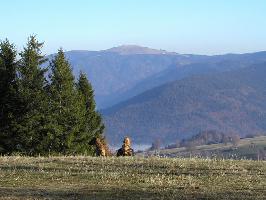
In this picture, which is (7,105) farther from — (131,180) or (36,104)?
(131,180)

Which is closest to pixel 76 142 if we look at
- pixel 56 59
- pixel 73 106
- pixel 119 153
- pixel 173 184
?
pixel 73 106

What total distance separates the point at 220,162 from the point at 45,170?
7716 millimetres

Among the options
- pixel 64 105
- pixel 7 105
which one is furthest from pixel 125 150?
pixel 64 105

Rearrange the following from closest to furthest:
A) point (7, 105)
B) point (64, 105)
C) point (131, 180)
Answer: point (131, 180)
point (7, 105)
point (64, 105)

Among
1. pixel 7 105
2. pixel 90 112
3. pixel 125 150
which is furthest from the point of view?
pixel 90 112

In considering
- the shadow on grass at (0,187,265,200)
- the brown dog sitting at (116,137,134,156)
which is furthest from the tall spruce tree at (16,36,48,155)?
the shadow on grass at (0,187,265,200)

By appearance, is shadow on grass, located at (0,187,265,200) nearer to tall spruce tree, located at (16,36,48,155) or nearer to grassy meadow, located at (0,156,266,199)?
grassy meadow, located at (0,156,266,199)

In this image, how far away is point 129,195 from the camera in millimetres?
14125

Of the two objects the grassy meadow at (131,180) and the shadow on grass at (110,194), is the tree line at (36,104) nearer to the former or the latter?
the grassy meadow at (131,180)

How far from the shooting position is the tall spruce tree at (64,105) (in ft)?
169

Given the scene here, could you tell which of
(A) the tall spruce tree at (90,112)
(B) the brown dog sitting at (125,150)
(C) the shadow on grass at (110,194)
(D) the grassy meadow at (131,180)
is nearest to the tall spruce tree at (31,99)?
(A) the tall spruce tree at (90,112)

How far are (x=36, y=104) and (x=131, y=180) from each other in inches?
1276

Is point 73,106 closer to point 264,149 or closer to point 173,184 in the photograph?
point 173,184

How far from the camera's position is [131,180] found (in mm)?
16719
